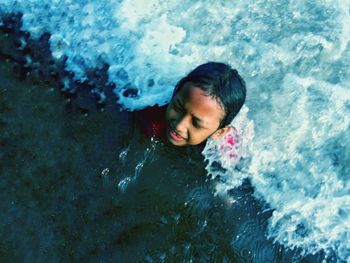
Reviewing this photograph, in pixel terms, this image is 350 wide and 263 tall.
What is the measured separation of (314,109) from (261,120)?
0.42 metres

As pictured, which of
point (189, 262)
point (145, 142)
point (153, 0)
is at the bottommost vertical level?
point (189, 262)

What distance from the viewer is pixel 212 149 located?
3822mm

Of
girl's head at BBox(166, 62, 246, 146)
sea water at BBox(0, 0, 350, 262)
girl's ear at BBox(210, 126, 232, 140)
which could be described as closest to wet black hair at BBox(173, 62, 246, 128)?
girl's head at BBox(166, 62, 246, 146)

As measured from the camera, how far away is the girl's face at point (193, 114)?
9.80 ft

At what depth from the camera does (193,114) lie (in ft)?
10.1

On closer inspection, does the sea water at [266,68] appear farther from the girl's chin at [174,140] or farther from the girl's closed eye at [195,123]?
the girl's closed eye at [195,123]

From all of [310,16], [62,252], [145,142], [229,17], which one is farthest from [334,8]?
[62,252]

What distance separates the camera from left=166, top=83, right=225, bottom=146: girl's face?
2988 millimetres

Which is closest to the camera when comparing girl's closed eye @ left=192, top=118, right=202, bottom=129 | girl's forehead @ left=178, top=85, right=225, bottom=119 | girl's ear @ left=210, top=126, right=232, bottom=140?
girl's forehead @ left=178, top=85, right=225, bottom=119

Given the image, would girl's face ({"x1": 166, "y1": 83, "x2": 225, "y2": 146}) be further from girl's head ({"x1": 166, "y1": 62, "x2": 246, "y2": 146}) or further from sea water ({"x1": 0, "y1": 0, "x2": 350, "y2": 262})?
sea water ({"x1": 0, "y1": 0, "x2": 350, "y2": 262})

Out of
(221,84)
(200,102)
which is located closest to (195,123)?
(200,102)

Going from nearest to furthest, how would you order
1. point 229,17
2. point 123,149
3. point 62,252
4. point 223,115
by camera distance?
point 223,115 < point 62,252 < point 123,149 < point 229,17

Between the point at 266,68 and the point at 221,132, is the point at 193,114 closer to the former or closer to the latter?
the point at 221,132

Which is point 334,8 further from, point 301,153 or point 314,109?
point 301,153
